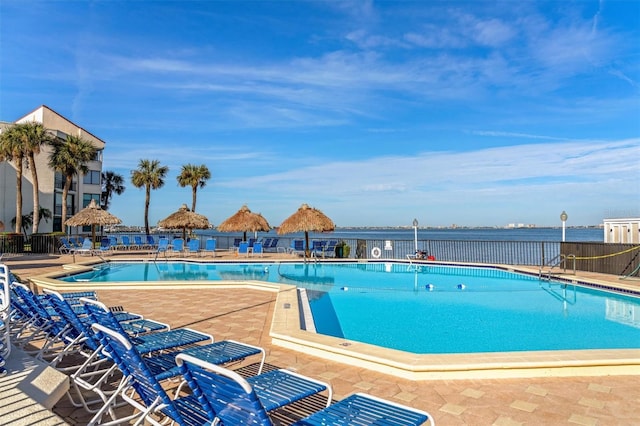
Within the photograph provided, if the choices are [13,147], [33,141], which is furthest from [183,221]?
[13,147]

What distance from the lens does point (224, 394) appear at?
1.85m

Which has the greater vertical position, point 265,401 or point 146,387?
point 146,387

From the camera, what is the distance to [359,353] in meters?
4.38

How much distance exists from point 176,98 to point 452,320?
638 inches

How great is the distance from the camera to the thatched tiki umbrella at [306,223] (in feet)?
61.6

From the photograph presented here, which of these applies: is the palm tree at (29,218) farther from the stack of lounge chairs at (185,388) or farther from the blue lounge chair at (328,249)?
the stack of lounge chairs at (185,388)

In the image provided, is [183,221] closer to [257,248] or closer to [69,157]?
[257,248]

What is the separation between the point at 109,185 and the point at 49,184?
37.4ft

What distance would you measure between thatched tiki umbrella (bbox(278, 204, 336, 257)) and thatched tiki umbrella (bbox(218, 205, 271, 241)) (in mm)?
2598

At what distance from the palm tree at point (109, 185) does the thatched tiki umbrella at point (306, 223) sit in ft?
97.4

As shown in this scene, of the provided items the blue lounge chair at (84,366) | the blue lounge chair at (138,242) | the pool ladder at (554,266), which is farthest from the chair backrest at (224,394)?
the blue lounge chair at (138,242)

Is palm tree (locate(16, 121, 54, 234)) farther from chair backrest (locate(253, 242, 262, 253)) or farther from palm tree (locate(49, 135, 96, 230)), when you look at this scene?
chair backrest (locate(253, 242, 262, 253))

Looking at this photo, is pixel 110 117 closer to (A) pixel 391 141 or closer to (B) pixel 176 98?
(B) pixel 176 98

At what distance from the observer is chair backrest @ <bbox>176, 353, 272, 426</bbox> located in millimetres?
1696
